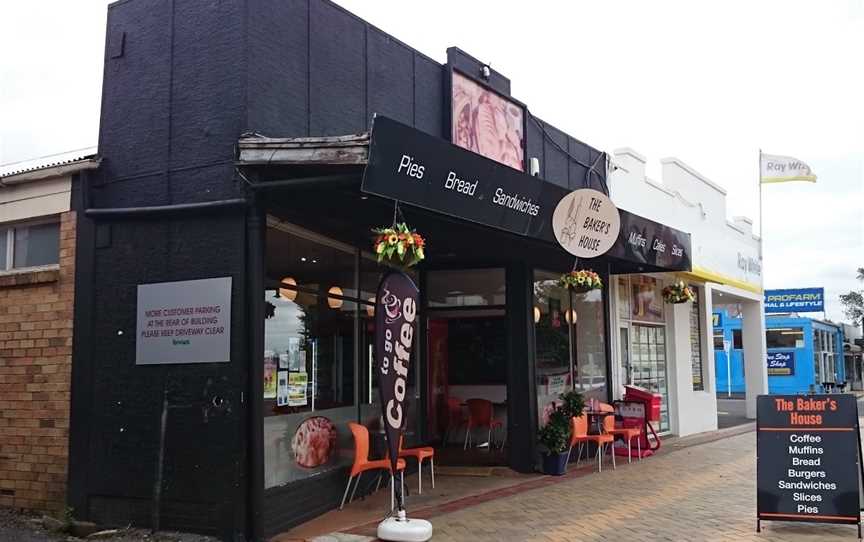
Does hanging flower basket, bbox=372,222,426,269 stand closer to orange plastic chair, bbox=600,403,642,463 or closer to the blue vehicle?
orange plastic chair, bbox=600,403,642,463

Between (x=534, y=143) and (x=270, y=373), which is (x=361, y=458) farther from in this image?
(x=534, y=143)

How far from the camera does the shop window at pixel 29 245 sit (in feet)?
25.2

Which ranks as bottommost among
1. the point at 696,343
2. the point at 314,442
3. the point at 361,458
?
the point at 361,458

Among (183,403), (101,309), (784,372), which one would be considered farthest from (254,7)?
(784,372)

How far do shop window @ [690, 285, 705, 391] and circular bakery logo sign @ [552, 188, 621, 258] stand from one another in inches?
291

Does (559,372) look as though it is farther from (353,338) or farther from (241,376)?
(241,376)

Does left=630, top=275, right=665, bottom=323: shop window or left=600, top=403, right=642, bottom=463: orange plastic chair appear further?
left=630, top=275, right=665, bottom=323: shop window

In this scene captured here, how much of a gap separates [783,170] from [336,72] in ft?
50.3

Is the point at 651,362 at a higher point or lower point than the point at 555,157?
lower

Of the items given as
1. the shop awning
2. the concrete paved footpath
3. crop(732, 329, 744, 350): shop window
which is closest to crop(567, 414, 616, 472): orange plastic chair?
the concrete paved footpath

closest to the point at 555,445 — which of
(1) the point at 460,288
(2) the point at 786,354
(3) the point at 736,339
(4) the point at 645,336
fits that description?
(1) the point at 460,288

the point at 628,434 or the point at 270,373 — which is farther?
the point at 628,434

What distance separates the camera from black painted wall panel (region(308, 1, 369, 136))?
740 centimetres

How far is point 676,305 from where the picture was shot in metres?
15.1
